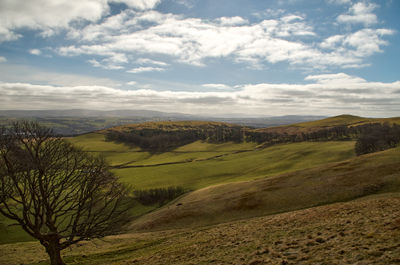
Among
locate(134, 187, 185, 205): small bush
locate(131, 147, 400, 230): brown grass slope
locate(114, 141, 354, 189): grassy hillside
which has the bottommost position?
locate(134, 187, 185, 205): small bush

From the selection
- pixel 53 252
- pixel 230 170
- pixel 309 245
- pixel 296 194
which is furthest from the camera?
pixel 230 170

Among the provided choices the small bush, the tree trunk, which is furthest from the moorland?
the tree trunk

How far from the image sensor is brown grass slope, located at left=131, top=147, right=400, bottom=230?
40781 mm

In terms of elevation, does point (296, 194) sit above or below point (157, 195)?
above

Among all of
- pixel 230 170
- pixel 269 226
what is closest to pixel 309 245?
pixel 269 226

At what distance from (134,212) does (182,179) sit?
36.1 m

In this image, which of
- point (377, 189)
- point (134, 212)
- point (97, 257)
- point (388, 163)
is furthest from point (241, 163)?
point (97, 257)

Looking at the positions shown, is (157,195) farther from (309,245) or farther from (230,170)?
(309,245)

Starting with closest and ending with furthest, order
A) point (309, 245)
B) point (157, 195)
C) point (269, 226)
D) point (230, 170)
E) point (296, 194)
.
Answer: point (309, 245) < point (269, 226) < point (296, 194) < point (157, 195) < point (230, 170)

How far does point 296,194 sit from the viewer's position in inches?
1791

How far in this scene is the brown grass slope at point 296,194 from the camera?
40.8 m

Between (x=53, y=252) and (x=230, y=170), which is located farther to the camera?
(x=230, y=170)

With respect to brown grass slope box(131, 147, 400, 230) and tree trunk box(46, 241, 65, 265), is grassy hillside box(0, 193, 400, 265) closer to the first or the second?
tree trunk box(46, 241, 65, 265)

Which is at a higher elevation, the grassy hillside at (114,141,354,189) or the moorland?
the moorland
